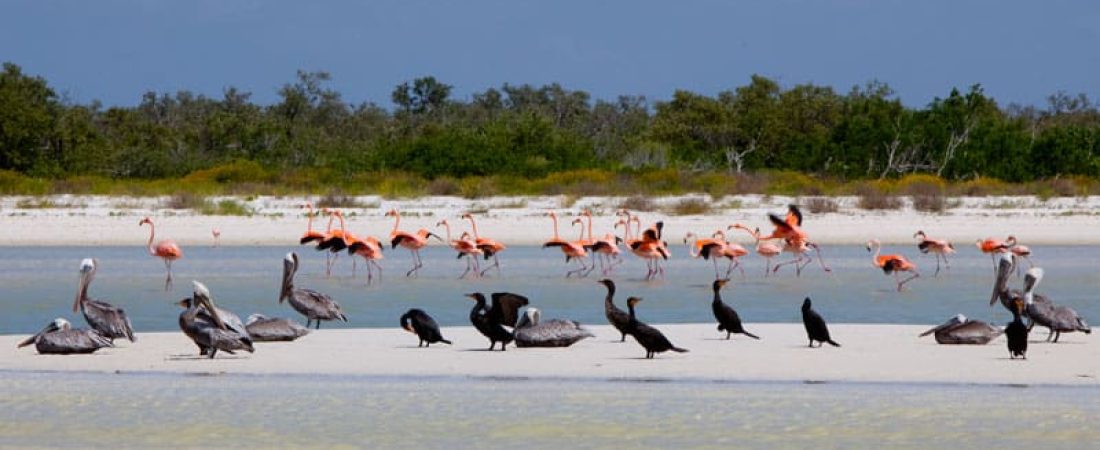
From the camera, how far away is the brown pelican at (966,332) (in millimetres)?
11547

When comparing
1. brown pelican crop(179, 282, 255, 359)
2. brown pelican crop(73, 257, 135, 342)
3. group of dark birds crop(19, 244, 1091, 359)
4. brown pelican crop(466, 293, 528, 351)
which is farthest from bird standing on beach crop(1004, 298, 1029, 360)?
brown pelican crop(73, 257, 135, 342)

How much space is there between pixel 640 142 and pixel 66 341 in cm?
4077

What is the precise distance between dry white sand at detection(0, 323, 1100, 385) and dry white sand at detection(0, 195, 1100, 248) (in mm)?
15009

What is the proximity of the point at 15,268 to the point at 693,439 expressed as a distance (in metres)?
14.8

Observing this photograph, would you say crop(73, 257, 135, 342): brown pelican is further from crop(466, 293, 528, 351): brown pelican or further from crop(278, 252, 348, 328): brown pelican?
crop(466, 293, 528, 351): brown pelican

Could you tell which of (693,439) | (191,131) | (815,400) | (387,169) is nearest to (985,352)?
Result: (815,400)

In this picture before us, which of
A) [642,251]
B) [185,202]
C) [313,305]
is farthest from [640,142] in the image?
[313,305]

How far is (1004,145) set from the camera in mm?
43812

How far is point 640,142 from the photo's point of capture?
51.4 m

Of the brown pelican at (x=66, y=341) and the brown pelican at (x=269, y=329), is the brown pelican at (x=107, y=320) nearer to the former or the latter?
the brown pelican at (x=66, y=341)

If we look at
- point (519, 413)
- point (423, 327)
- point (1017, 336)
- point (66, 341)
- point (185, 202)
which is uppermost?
point (185, 202)

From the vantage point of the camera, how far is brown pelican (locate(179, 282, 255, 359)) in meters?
10.9

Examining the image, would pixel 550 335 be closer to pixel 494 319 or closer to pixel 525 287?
pixel 494 319

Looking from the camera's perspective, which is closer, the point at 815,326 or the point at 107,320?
the point at 815,326
